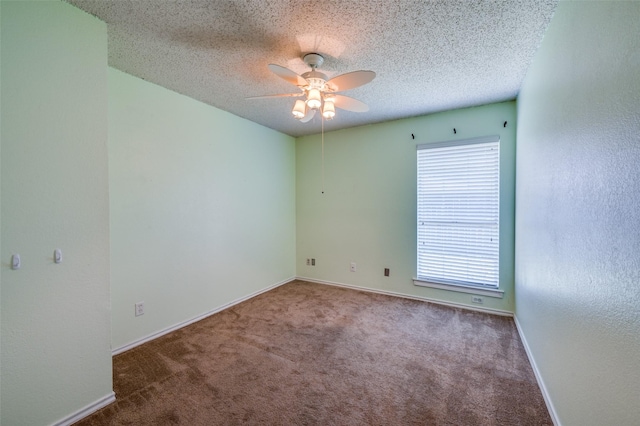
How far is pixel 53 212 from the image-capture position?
5.24ft

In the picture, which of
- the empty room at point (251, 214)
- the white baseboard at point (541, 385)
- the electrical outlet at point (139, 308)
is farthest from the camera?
the electrical outlet at point (139, 308)

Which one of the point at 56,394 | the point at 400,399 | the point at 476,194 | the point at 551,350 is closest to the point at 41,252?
the point at 56,394

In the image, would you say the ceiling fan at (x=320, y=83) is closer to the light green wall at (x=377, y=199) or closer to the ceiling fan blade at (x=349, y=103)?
the ceiling fan blade at (x=349, y=103)

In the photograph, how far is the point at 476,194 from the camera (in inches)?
131

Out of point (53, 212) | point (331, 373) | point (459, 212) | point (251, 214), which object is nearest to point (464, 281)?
point (459, 212)

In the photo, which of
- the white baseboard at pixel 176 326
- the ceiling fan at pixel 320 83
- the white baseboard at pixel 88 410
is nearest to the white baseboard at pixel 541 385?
the ceiling fan at pixel 320 83

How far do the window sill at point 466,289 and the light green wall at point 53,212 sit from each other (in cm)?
339

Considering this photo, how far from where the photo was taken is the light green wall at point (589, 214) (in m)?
0.91

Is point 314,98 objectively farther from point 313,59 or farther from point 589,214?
point 589,214

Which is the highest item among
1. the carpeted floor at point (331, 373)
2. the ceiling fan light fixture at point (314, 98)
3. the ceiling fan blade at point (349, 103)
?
the ceiling fan blade at point (349, 103)

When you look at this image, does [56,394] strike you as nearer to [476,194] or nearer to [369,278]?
[369,278]

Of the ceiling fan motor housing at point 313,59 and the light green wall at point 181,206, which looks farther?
the light green wall at point 181,206

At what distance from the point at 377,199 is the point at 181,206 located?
2598mm

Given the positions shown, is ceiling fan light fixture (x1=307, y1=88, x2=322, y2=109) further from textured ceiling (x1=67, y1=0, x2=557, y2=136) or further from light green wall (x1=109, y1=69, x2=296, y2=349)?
light green wall (x1=109, y1=69, x2=296, y2=349)
